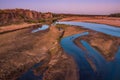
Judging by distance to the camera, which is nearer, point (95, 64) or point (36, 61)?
point (95, 64)

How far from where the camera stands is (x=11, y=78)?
12211 millimetres

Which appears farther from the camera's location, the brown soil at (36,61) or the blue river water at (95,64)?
the brown soil at (36,61)

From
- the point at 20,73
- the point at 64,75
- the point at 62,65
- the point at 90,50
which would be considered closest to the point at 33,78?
the point at 20,73

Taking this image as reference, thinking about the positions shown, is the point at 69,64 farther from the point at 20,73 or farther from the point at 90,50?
the point at 90,50

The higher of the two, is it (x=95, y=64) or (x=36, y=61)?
(x=95, y=64)

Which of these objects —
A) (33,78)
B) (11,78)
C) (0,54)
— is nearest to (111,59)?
(33,78)

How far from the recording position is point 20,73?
43.0ft

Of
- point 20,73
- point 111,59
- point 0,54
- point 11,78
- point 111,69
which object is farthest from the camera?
point 0,54

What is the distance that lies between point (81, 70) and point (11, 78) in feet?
18.3

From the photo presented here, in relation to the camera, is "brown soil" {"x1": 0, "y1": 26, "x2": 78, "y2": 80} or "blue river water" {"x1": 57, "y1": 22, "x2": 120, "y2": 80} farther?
"brown soil" {"x1": 0, "y1": 26, "x2": 78, "y2": 80}

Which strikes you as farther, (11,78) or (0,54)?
(0,54)

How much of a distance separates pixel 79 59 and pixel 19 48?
793cm

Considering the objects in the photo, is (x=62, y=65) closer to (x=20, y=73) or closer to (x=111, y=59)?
(x=20, y=73)

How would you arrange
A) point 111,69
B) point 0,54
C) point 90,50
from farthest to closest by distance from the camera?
point 90,50 → point 0,54 → point 111,69
